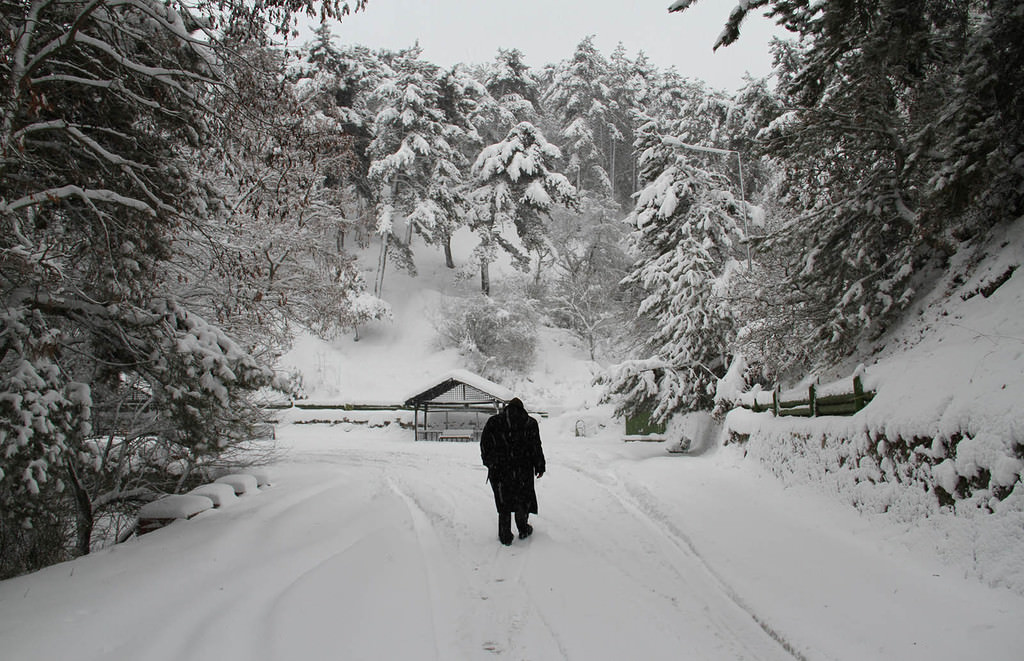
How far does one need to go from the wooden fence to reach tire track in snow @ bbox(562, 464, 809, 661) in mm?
3078

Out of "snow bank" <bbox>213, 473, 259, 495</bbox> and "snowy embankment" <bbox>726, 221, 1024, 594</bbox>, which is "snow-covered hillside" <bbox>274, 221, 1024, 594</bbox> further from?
"snow bank" <bbox>213, 473, 259, 495</bbox>

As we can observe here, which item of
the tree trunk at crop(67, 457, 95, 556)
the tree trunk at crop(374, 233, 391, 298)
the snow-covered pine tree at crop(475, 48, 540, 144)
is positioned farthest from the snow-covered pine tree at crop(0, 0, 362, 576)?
the snow-covered pine tree at crop(475, 48, 540, 144)

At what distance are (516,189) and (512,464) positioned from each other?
31222 millimetres

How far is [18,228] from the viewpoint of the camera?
6148mm

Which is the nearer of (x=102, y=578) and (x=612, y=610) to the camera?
(x=612, y=610)

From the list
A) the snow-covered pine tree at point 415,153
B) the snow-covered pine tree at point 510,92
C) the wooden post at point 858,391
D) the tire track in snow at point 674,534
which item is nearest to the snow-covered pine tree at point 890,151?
the wooden post at point 858,391

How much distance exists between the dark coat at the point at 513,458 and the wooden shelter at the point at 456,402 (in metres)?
18.3

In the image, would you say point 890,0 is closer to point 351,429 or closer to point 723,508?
point 723,508

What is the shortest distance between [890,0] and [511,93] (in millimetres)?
36588

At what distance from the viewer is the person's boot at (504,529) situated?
7.10 meters

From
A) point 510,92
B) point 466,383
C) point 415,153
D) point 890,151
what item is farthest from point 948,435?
point 510,92

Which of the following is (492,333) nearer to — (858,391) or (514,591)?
(858,391)

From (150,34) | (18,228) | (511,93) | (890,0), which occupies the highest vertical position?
(511,93)

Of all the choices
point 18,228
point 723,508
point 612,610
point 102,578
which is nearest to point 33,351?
point 18,228
